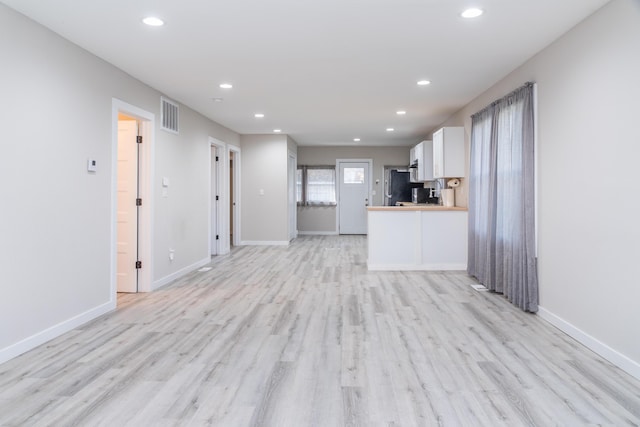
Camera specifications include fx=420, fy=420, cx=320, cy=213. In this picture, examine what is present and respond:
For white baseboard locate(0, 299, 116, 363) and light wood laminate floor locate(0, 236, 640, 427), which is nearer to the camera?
light wood laminate floor locate(0, 236, 640, 427)

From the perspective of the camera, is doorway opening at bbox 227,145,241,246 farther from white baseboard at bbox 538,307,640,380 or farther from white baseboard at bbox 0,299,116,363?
white baseboard at bbox 538,307,640,380

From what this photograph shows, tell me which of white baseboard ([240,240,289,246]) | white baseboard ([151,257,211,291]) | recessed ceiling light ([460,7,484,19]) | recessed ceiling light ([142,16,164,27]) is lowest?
white baseboard ([151,257,211,291])

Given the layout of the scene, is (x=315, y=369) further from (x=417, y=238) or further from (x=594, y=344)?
(x=417, y=238)

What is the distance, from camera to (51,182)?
128 inches

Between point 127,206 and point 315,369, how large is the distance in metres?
3.29

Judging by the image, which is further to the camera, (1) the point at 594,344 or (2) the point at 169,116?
(2) the point at 169,116

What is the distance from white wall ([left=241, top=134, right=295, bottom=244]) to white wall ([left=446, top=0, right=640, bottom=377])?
584cm

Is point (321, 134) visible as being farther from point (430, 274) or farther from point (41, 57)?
point (41, 57)

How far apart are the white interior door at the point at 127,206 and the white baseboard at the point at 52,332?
0.79 m

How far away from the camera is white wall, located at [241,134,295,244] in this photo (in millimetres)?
8977

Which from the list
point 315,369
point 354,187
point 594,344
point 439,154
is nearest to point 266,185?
point 354,187

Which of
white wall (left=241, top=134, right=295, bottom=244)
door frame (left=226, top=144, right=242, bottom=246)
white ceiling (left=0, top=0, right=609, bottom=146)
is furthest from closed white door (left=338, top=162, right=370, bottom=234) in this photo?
white ceiling (left=0, top=0, right=609, bottom=146)

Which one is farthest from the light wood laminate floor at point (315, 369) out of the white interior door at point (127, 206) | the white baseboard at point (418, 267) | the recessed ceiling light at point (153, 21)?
the recessed ceiling light at point (153, 21)

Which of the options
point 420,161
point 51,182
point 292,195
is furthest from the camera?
point 292,195
